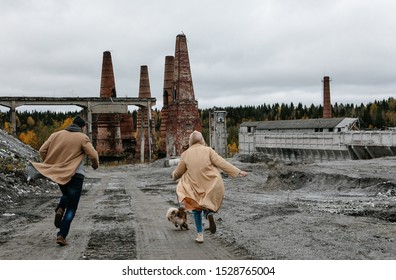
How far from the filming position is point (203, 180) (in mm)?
7016

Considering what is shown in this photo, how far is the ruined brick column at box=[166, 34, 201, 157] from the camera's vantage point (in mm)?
36281

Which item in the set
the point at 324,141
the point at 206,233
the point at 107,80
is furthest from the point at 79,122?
the point at 107,80

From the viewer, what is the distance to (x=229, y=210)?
11.2 m

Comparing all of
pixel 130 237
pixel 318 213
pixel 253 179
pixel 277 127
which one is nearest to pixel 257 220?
pixel 318 213

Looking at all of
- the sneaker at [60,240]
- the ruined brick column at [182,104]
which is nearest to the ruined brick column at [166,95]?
the ruined brick column at [182,104]

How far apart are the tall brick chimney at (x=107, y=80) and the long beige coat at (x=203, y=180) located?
4433cm

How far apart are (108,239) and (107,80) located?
44813 millimetres

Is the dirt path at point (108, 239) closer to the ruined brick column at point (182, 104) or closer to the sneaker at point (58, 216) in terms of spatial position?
the sneaker at point (58, 216)

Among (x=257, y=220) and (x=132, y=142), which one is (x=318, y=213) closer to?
(x=257, y=220)

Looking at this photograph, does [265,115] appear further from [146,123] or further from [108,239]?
[108,239]

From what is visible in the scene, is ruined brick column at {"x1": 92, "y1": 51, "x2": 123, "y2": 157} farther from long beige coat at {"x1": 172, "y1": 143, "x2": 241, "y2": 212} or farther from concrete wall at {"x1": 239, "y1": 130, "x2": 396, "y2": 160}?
long beige coat at {"x1": 172, "y1": 143, "x2": 241, "y2": 212}

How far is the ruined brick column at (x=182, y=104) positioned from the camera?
36281 millimetres

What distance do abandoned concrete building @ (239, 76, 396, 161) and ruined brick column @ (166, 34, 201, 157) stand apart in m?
9.74
